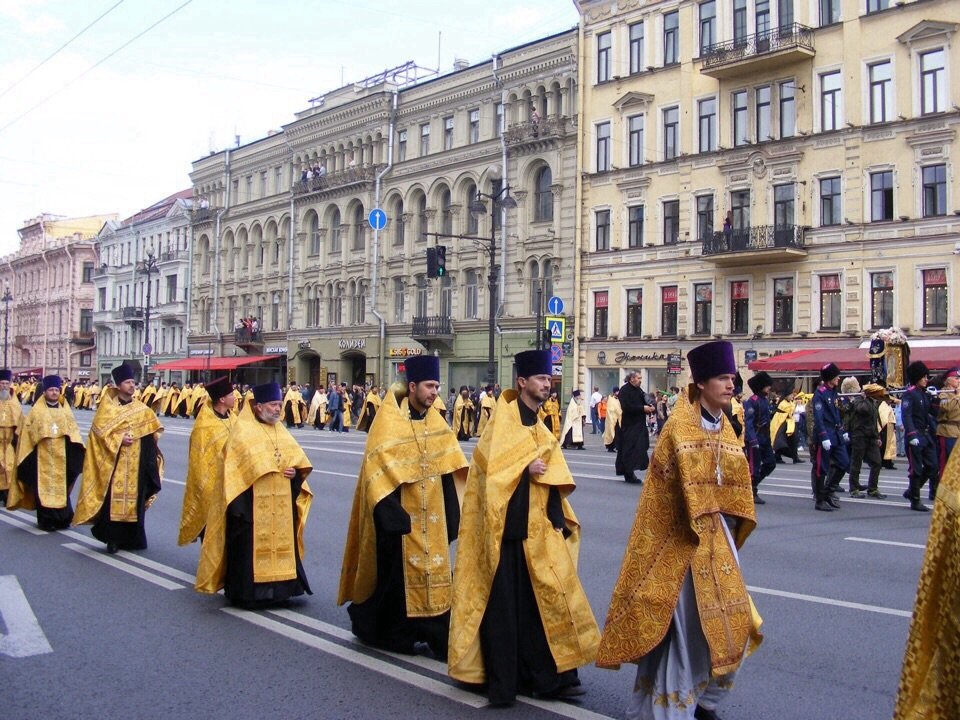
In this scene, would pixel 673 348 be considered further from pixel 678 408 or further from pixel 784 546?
pixel 678 408

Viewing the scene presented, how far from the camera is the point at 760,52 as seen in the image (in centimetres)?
3262

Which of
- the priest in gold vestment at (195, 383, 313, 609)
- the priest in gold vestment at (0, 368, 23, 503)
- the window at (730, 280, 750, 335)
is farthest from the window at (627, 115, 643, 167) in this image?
the priest in gold vestment at (195, 383, 313, 609)

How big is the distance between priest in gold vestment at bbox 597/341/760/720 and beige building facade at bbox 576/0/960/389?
27.1m

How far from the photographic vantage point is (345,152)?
51.2 m

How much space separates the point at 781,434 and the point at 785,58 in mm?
16161

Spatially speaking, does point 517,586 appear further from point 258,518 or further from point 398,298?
point 398,298

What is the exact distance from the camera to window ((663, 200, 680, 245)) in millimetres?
36219

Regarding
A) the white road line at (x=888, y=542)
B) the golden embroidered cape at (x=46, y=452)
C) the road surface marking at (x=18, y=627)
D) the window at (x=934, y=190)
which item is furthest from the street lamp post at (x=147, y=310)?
the white road line at (x=888, y=542)

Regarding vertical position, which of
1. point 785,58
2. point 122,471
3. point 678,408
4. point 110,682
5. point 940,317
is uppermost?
point 785,58

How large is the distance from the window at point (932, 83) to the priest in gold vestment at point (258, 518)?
27239 mm

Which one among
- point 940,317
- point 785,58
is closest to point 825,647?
point 940,317

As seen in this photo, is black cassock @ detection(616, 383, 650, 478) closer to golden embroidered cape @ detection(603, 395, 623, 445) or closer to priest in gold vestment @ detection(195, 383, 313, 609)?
golden embroidered cape @ detection(603, 395, 623, 445)

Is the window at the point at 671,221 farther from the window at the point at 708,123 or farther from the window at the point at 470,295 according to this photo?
the window at the point at 470,295

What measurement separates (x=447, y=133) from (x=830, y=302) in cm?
2004
